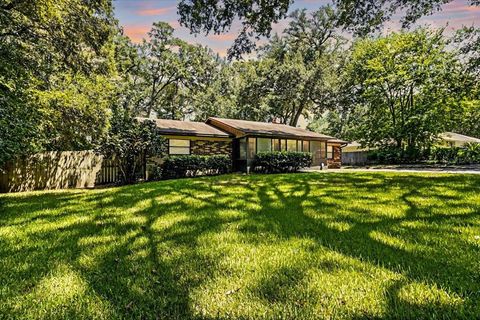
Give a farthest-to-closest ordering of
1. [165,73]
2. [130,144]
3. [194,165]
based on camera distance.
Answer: [165,73]
[194,165]
[130,144]

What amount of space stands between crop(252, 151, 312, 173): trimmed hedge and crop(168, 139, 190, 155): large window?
4512 mm

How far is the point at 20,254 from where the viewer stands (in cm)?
313

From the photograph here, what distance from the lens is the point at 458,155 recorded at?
21.5m

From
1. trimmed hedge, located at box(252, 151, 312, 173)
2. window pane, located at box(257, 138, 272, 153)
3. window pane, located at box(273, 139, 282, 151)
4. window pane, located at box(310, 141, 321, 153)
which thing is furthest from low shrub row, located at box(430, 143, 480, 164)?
window pane, located at box(257, 138, 272, 153)

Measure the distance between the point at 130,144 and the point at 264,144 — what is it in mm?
9458

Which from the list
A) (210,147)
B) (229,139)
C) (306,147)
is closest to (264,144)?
(229,139)

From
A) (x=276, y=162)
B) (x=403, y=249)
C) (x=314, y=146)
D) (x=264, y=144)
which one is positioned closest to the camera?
(x=403, y=249)

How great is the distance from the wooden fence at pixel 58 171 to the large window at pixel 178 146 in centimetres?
349

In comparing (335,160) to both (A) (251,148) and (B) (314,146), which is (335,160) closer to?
(B) (314,146)

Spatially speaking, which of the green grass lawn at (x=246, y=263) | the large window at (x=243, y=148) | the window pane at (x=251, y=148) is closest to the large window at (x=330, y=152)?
the window pane at (x=251, y=148)

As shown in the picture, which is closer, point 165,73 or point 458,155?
point 458,155

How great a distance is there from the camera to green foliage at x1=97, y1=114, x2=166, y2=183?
1182cm

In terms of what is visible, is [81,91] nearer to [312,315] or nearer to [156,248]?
[156,248]

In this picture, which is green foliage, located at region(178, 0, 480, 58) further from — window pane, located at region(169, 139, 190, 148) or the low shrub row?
the low shrub row
